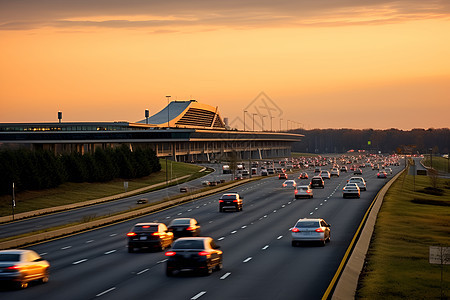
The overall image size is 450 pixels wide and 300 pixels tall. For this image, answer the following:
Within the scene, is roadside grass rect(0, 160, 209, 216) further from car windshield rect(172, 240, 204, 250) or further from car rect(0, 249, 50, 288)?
car rect(0, 249, 50, 288)

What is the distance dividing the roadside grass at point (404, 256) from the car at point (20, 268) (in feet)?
36.7

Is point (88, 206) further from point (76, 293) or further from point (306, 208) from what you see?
point (76, 293)

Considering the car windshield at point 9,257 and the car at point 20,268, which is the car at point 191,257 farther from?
the car windshield at point 9,257

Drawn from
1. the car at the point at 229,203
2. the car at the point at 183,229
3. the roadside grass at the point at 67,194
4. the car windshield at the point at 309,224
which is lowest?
the roadside grass at the point at 67,194

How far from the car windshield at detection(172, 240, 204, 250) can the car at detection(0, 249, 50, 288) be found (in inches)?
204

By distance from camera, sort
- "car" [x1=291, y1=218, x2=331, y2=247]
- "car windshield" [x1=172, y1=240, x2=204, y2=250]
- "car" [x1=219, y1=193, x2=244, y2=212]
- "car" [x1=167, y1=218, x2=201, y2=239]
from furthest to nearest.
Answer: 1. "car" [x1=219, y1=193, x2=244, y2=212]
2. "car" [x1=167, y1=218, x2=201, y2=239]
3. "car" [x1=291, y1=218, x2=331, y2=247]
4. "car windshield" [x1=172, y1=240, x2=204, y2=250]

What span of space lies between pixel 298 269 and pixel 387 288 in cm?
555

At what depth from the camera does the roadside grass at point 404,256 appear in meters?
24.0

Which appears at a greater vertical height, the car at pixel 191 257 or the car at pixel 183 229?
the car at pixel 191 257

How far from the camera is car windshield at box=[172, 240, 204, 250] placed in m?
27.3

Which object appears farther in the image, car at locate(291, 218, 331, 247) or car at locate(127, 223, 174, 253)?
car at locate(291, 218, 331, 247)

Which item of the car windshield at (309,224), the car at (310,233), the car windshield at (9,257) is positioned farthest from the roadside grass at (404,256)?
the car windshield at (9,257)

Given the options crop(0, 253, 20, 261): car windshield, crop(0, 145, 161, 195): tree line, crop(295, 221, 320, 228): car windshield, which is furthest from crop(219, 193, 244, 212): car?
crop(0, 253, 20, 261): car windshield

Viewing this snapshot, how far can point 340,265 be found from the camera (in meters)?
29.8
